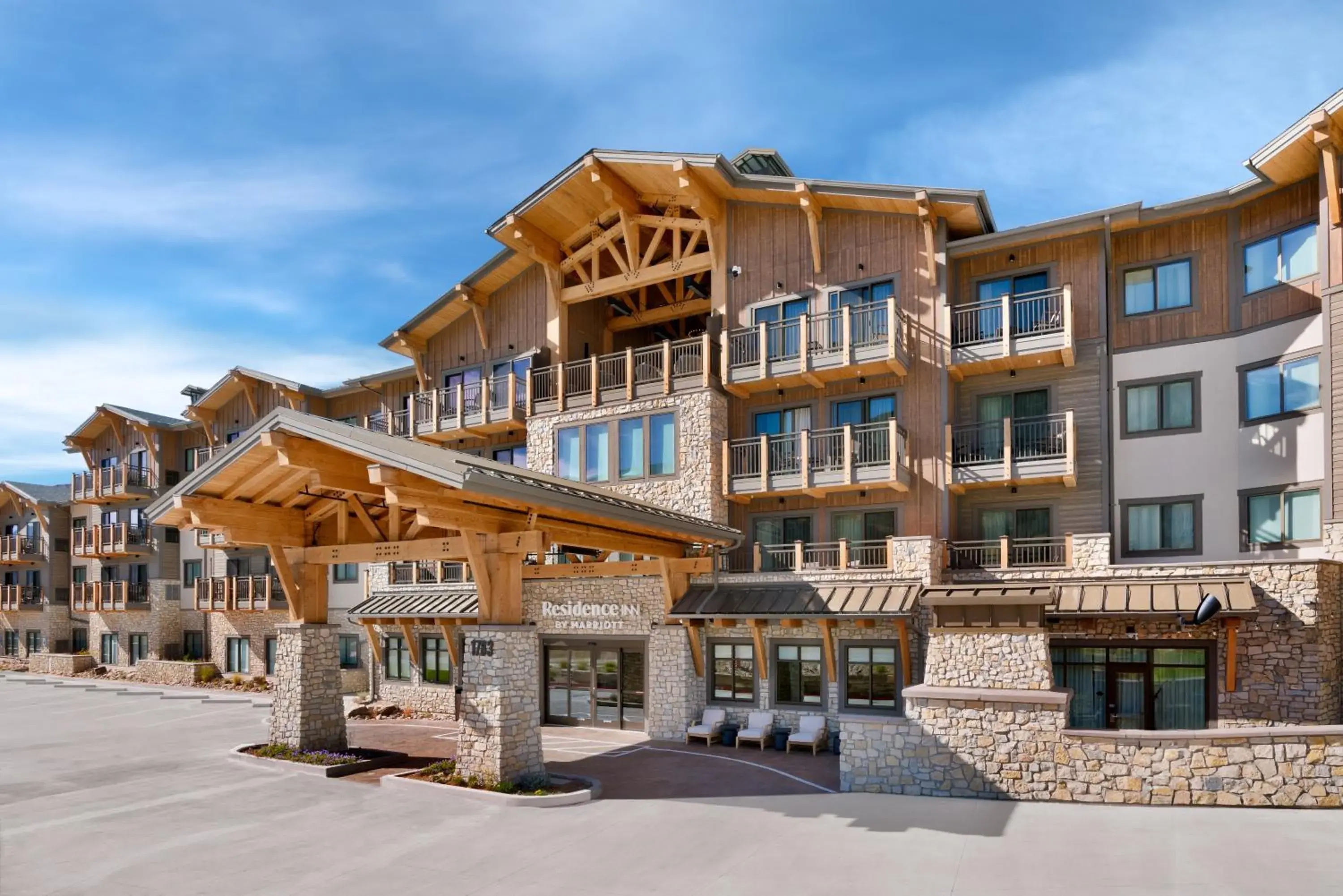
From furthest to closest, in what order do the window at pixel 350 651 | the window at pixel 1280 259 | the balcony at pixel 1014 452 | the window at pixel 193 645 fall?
the window at pixel 193 645 < the window at pixel 350 651 < the balcony at pixel 1014 452 < the window at pixel 1280 259

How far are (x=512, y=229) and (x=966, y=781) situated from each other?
1811 centimetres

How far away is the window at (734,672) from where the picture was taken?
21297mm

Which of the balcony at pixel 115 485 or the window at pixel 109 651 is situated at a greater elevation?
the balcony at pixel 115 485

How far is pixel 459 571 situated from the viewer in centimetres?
2695

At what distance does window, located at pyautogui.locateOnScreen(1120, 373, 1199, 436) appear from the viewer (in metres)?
19.2

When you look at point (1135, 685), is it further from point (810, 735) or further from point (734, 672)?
point (734, 672)

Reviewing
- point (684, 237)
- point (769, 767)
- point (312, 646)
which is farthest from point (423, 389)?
point (769, 767)

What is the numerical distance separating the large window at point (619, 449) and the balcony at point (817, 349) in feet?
7.21

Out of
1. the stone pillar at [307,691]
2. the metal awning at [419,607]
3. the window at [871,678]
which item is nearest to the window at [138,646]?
the metal awning at [419,607]

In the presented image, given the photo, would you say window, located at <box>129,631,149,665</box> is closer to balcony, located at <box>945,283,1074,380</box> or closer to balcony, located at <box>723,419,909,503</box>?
balcony, located at <box>723,419,909,503</box>

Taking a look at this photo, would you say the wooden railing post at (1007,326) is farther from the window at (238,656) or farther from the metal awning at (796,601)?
the window at (238,656)

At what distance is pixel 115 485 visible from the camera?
40.7 meters

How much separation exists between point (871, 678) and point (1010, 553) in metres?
4.24

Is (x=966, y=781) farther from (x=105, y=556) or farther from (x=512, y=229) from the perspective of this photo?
(x=105, y=556)
